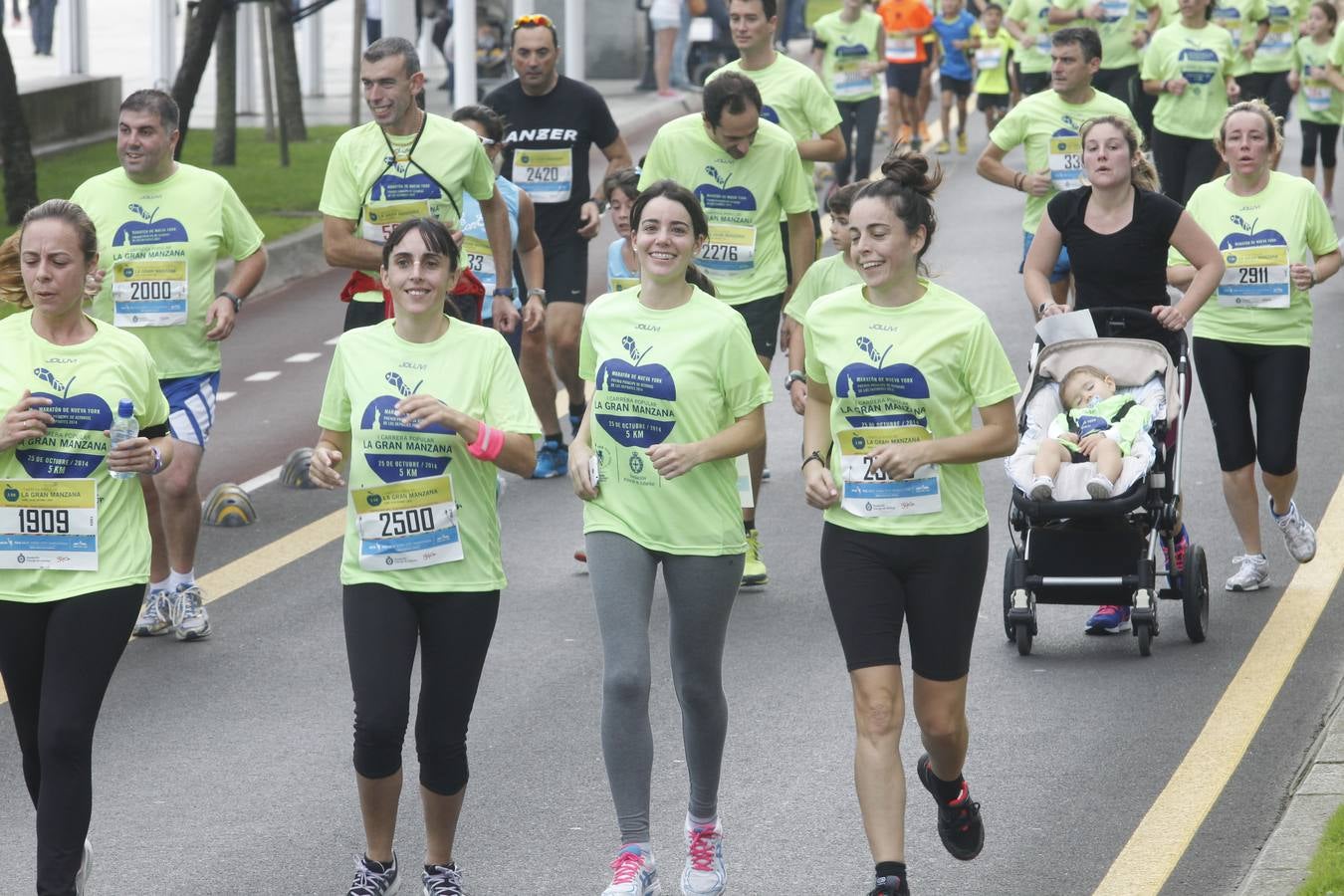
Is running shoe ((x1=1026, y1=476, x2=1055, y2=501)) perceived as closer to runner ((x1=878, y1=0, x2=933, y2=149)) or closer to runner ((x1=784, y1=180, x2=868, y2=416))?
runner ((x1=784, y1=180, x2=868, y2=416))

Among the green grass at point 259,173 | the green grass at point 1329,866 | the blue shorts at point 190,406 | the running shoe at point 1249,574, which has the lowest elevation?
the green grass at point 259,173

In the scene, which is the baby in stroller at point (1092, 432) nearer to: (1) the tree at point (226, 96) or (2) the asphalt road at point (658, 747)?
(2) the asphalt road at point (658, 747)

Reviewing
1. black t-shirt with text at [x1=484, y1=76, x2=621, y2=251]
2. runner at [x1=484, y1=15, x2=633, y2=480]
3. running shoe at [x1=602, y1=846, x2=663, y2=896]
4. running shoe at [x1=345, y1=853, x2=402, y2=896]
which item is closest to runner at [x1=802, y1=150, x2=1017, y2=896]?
running shoe at [x1=602, y1=846, x2=663, y2=896]

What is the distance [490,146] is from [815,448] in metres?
4.83

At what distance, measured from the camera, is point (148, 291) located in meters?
8.93

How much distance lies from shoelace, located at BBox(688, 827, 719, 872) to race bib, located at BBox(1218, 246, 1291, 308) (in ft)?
13.4

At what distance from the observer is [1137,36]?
1922 cm

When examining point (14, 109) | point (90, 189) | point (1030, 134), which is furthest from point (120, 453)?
point (14, 109)

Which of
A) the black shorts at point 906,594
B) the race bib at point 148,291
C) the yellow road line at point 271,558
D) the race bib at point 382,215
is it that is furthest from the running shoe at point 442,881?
the race bib at point 382,215

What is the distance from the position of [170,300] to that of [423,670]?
3.34 metres

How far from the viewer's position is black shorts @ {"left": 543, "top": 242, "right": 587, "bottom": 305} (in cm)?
1184

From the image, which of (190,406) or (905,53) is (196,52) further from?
(190,406)

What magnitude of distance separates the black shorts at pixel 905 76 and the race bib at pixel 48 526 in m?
18.6

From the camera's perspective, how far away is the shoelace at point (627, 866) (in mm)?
6086
